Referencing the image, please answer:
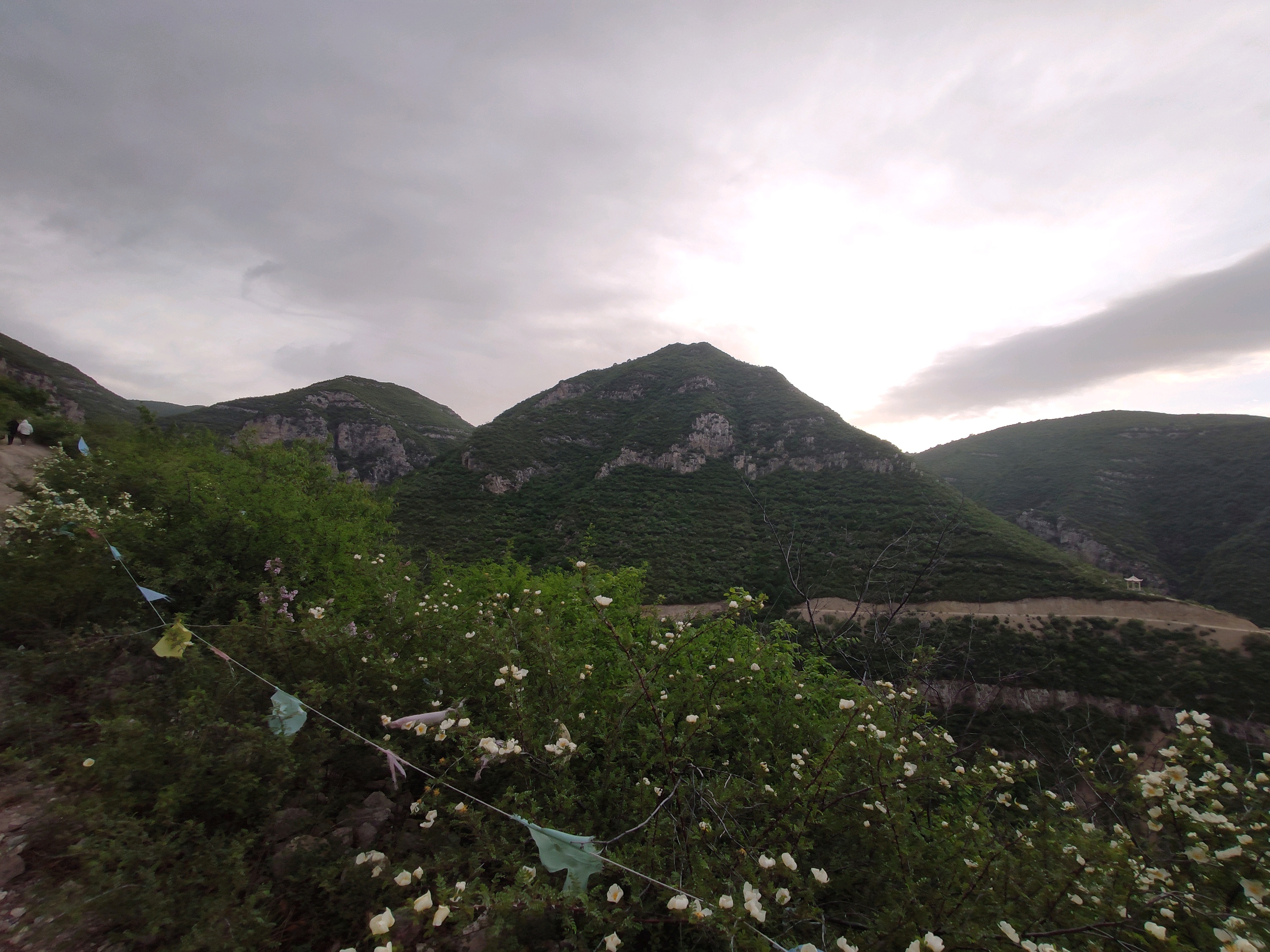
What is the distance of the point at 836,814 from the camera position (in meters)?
2.99

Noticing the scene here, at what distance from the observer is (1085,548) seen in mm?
63344

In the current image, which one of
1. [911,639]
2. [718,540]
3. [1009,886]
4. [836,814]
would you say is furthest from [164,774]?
[718,540]

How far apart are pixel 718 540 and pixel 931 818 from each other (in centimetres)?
4602

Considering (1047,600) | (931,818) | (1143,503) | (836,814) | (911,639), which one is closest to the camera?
(836,814)

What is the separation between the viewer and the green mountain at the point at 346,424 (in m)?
81.8

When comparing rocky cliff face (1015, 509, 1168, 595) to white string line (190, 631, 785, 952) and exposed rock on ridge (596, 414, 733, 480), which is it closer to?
exposed rock on ridge (596, 414, 733, 480)

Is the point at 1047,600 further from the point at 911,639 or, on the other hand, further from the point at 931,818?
the point at 931,818

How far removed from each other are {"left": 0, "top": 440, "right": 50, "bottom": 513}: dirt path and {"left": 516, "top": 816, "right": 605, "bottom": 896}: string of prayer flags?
10.9 m

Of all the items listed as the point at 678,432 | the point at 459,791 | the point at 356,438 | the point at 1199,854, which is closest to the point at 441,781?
the point at 459,791

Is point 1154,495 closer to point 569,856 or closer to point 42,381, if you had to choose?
point 569,856

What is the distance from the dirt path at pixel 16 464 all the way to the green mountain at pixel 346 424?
6557 centimetres

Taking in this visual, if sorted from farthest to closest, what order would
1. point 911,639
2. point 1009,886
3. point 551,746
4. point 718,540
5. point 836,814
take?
point 718,540 → point 911,639 → point 836,814 → point 551,746 → point 1009,886

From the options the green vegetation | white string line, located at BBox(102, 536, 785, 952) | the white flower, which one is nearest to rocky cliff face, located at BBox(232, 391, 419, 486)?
the green vegetation

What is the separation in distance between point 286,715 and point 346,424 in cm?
10050
